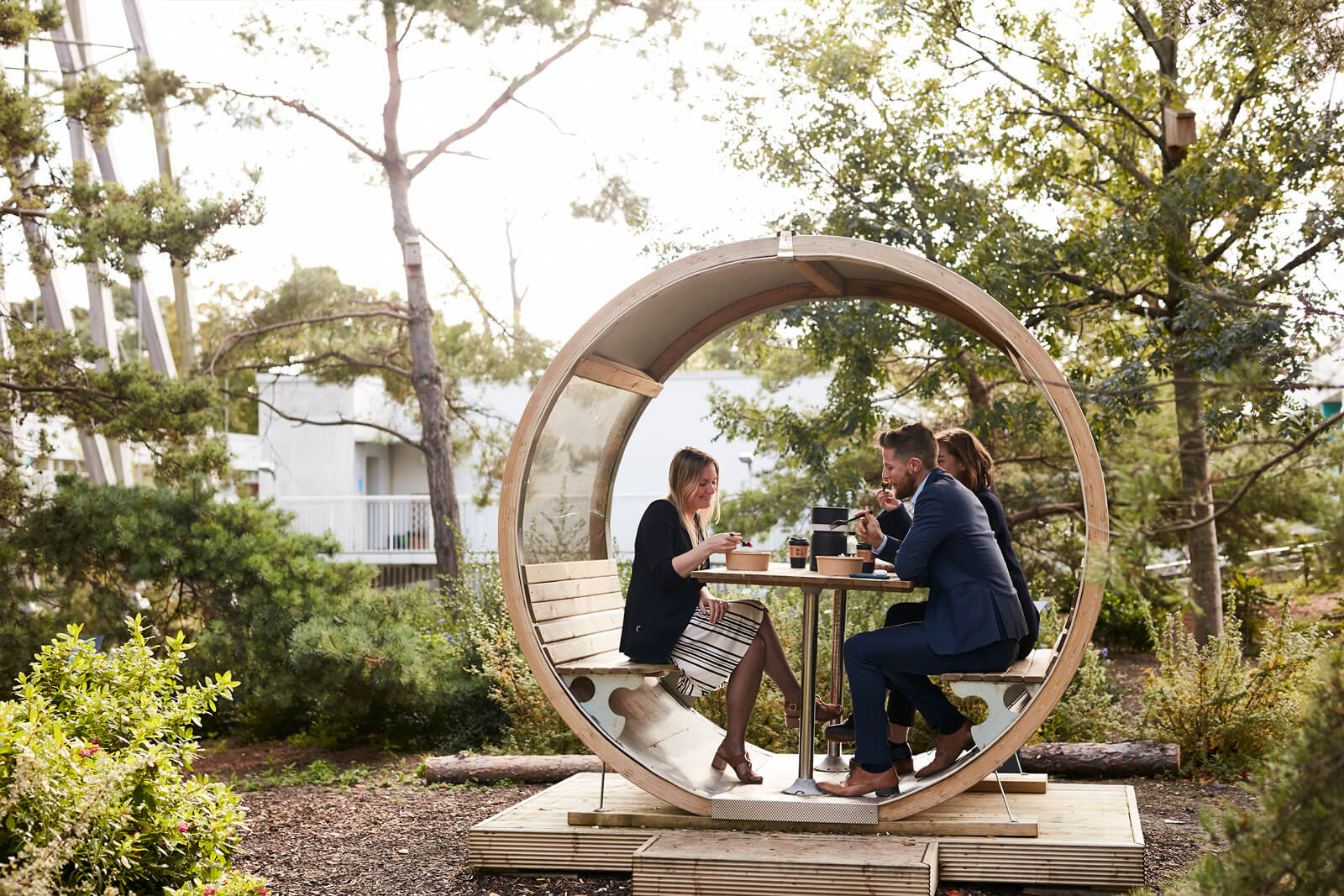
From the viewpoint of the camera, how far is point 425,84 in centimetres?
1191

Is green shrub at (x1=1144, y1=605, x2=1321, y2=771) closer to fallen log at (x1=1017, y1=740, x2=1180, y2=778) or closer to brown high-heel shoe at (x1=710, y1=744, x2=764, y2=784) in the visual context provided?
fallen log at (x1=1017, y1=740, x2=1180, y2=778)

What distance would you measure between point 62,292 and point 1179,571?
480 inches

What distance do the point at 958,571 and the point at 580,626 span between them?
181 centimetres

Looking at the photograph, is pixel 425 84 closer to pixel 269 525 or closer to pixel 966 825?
pixel 269 525

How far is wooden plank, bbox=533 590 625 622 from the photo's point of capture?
16.2ft

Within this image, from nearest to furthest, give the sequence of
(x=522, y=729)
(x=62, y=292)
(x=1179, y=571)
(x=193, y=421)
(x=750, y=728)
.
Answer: (x=750, y=728), (x=522, y=729), (x=193, y=421), (x=62, y=292), (x=1179, y=571)

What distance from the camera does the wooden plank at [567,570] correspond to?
5.02 m

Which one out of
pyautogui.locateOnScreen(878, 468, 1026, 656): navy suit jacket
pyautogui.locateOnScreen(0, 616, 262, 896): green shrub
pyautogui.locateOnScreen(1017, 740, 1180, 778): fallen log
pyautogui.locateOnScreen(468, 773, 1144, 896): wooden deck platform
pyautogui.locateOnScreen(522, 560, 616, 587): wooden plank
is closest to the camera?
pyautogui.locateOnScreen(0, 616, 262, 896): green shrub

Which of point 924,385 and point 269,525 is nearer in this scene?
point 269,525

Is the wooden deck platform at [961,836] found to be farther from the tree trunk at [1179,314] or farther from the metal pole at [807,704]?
the tree trunk at [1179,314]

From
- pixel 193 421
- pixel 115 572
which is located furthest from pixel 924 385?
pixel 115 572

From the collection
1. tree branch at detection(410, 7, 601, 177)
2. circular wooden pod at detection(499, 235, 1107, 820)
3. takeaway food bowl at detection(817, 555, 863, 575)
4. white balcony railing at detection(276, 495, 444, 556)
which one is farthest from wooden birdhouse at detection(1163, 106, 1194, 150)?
white balcony railing at detection(276, 495, 444, 556)

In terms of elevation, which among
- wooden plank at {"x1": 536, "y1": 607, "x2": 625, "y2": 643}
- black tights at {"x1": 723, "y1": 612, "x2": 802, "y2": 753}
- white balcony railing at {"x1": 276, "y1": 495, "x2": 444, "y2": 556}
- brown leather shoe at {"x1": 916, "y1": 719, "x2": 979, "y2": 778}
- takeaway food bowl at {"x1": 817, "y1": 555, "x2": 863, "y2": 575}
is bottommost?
brown leather shoe at {"x1": 916, "y1": 719, "x2": 979, "y2": 778}

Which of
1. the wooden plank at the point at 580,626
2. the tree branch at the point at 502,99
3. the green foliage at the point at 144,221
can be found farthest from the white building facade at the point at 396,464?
the wooden plank at the point at 580,626
